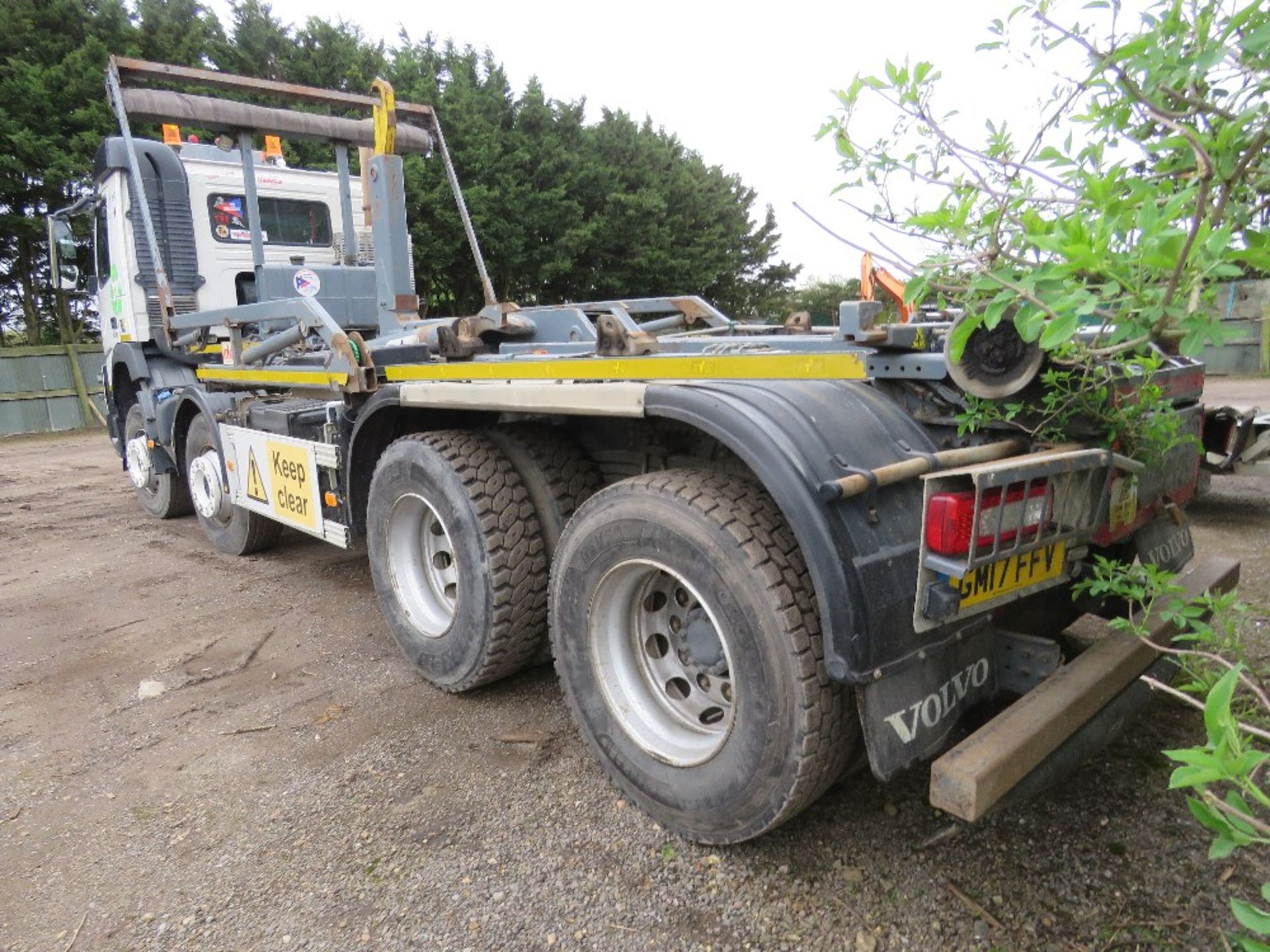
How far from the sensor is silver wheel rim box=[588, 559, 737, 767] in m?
2.47

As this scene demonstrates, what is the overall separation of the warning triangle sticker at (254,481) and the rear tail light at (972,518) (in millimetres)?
4208

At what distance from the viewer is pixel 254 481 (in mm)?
5016

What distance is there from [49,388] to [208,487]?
14.0 metres

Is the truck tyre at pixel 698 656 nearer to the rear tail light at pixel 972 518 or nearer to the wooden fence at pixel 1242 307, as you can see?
the rear tail light at pixel 972 518

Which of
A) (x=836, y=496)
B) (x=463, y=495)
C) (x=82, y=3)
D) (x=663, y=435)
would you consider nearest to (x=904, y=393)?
(x=836, y=496)

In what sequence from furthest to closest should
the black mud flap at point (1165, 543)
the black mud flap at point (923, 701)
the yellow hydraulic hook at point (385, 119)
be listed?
the yellow hydraulic hook at point (385, 119) → the black mud flap at point (1165, 543) → the black mud flap at point (923, 701)

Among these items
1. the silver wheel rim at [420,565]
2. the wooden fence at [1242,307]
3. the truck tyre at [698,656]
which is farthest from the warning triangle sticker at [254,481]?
the wooden fence at [1242,307]

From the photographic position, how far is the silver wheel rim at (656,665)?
8.10ft

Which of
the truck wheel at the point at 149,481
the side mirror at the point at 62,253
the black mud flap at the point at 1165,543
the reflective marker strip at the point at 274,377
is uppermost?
the side mirror at the point at 62,253

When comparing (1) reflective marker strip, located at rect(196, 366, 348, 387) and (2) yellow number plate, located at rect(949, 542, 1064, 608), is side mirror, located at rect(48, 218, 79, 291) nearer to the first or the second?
(1) reflective marker strip, located at rect(196, 366, 348, 387)

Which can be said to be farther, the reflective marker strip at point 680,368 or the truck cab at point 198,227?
the truck cab at point 198,227

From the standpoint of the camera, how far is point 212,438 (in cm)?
549

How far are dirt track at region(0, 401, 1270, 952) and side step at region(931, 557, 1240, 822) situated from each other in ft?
1.18

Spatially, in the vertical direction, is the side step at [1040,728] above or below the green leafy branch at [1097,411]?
below
